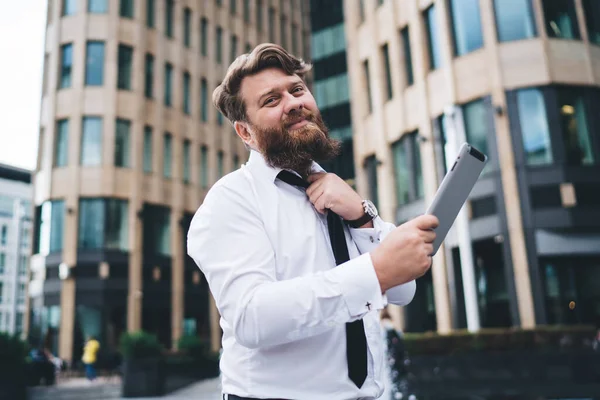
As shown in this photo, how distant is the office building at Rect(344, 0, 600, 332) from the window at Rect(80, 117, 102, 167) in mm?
15822

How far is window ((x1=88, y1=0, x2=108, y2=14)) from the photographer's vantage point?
2908cm

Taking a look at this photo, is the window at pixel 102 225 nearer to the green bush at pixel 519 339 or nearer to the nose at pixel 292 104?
the green bush at pixel 519 339

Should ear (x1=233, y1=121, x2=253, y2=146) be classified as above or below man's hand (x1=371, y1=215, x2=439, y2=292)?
above

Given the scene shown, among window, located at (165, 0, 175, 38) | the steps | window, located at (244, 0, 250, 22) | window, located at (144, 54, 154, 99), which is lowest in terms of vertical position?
the steps

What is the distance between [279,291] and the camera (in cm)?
139

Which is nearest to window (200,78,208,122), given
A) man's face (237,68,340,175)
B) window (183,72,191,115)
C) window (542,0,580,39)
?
window (183,72,191,115)

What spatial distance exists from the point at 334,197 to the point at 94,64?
97.3ft

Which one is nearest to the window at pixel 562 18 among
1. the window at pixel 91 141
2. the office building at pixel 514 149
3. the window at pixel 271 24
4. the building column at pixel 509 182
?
the office building at pixel 514 149

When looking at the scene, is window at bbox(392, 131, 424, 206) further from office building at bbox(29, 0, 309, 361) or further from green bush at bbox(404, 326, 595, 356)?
office building at bbox(29, 0, 309, 361)

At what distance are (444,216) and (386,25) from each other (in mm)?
22589

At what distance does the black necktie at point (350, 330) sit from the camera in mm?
1604

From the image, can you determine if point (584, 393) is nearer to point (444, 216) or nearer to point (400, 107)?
point (444, 216)

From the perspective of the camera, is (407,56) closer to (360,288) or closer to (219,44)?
(219,44)

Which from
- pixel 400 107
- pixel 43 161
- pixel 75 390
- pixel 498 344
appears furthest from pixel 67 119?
pixel 498 344
